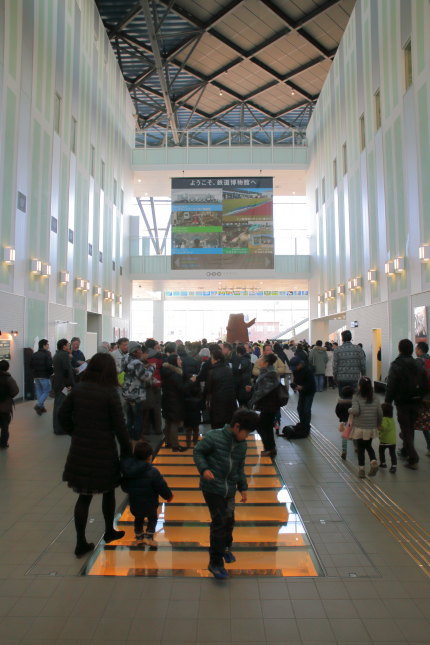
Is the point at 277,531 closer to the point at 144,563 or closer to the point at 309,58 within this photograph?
the point at 144,563

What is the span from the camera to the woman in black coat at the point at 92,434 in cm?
346

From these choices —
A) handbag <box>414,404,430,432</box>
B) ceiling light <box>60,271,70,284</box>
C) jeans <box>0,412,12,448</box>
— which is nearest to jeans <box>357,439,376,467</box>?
handbag <box>414,404,430,432</box>

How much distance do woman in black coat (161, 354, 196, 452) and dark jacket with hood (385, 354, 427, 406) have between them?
2810 mm

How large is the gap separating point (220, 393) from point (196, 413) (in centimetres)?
134

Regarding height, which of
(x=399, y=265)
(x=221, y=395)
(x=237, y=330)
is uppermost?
(x=399, y=265)

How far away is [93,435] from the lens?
3.48m

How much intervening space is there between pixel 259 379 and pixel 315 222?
19.3 meters

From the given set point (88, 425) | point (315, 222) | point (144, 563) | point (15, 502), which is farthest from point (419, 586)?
point (315, 222)

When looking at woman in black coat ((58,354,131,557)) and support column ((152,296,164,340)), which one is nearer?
woman in black coat ((58,354,131,557))

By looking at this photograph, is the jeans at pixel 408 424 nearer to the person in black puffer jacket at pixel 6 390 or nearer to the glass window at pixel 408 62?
the person in black puffer jacket at pixel 6 390

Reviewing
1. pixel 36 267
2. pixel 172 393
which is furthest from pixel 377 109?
pixel 172 393

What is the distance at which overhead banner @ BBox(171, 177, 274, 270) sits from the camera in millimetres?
22469

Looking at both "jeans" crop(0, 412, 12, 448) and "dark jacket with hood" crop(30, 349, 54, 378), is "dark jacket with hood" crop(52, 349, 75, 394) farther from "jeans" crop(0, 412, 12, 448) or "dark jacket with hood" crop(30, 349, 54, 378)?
"dark jacket with hood" crop(30, 349, 54, 378)

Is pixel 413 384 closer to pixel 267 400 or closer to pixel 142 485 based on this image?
pixel 267 400
